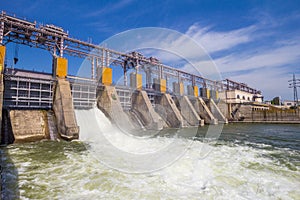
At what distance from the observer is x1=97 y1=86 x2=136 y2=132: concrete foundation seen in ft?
45.5

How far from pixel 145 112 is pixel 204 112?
38.9 ft

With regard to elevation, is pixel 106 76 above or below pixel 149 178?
above

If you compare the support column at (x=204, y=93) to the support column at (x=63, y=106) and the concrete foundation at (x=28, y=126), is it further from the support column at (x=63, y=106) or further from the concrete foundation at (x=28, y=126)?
the concrete foundation at (x=28, y=126)

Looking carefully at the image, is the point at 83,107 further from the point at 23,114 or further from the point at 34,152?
the point at 34,152

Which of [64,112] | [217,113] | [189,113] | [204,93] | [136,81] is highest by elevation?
[136,81]

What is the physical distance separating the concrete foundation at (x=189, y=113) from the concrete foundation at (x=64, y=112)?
1533cm

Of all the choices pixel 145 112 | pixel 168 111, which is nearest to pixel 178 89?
pixel 168 111

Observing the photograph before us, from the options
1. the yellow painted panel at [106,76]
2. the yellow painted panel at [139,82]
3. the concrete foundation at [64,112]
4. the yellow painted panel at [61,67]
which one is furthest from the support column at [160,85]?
the concrete foundation at [64,112]

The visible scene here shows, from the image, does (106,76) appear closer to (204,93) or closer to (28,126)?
(28,126)

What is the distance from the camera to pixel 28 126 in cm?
973

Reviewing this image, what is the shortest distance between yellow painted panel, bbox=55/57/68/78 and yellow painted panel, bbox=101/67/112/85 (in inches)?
133

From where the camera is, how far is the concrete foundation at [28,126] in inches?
362

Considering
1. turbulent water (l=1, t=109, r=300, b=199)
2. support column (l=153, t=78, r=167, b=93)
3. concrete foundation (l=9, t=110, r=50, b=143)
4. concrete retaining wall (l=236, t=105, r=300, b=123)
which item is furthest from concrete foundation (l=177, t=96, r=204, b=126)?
concrete foundation (l=9, t=110, r=50, b=143)

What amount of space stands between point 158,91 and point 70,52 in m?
10.6
